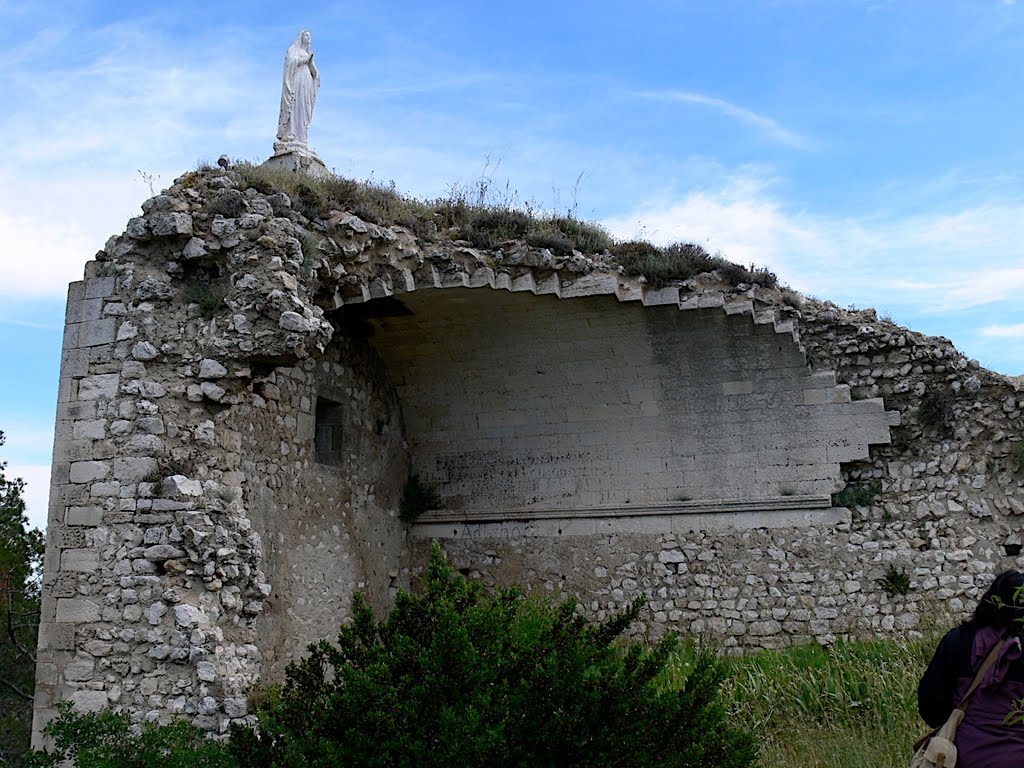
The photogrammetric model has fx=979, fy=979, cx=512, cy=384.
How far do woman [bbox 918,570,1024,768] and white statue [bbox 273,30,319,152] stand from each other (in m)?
8.50

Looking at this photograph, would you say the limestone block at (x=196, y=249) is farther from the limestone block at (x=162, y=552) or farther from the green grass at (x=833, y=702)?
the green grass at (x=833, y=702)

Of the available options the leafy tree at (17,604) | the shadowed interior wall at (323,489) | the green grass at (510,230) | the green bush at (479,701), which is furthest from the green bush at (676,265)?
the leafy tree at (17,604)

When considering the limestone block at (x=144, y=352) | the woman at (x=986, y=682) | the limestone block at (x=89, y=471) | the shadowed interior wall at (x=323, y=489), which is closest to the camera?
the woman at (x=986, y=682)

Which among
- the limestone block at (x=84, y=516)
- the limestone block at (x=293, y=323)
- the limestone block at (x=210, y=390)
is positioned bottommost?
the limestone block at (x=84, y=516)

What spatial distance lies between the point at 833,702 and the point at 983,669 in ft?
11.5

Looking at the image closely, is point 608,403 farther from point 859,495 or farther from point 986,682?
point 986,682

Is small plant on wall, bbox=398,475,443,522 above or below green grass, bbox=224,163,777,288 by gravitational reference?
below

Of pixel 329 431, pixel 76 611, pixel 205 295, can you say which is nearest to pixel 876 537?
pixel 329 431

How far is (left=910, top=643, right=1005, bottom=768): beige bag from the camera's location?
4086 mm

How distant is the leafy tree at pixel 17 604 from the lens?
14.3 meters

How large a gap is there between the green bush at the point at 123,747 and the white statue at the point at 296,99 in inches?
259

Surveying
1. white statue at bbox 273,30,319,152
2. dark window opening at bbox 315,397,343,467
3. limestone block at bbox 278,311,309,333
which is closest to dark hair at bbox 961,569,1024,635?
limestone block at bbox 278,311,309,333

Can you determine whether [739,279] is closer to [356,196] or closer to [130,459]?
[356,196]

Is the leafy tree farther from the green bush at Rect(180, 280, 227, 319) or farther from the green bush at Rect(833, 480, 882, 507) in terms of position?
the green bush at Rect(833, 480, 882, 507)
